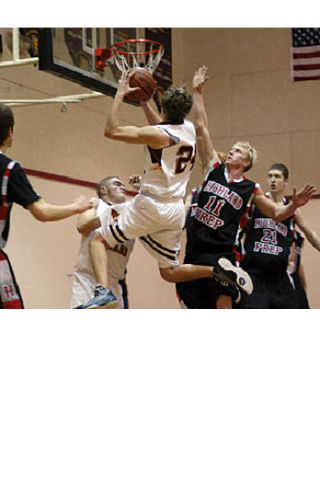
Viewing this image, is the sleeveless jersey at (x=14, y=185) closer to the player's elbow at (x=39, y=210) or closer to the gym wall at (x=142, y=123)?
the player's elbow at (x=39, y=210)

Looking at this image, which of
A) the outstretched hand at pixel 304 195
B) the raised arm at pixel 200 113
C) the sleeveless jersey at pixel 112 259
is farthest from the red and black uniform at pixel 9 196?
the outstretched hand at pixel 304 195

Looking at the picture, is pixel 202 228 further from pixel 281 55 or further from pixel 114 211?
pixel 281 55

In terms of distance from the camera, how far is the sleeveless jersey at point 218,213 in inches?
254

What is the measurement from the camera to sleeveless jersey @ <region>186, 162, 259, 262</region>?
21.2 feet

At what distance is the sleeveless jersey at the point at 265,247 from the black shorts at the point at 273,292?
0.07 metres

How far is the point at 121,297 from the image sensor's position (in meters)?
6.88

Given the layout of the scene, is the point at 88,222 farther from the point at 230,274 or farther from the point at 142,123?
the point at 142,123

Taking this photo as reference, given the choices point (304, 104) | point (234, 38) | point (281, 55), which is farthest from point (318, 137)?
point (234, 38)

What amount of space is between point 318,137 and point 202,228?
4583mm

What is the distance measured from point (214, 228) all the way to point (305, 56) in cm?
423

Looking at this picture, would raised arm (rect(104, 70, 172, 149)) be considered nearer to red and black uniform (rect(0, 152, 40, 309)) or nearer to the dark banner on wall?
red and black uniform (rect(0, 152, 40, 309))

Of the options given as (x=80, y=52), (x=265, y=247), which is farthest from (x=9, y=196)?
(x=265, y=247)

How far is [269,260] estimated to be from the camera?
24.0ft

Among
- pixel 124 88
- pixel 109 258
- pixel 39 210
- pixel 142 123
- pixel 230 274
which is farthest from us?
pixel 142 123
